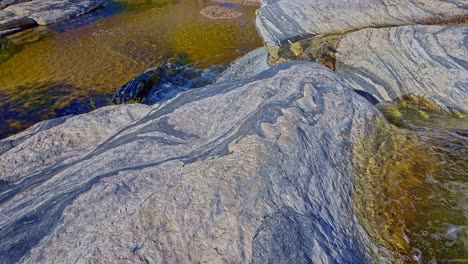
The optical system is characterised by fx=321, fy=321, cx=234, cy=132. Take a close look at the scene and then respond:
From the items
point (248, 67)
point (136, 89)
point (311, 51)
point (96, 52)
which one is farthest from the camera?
point (96, 52)

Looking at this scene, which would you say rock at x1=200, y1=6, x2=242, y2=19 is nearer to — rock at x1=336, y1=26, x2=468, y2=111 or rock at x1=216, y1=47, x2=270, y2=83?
rock at x1=216, y1=47, x2=270, y2=83

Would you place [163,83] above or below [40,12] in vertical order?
below

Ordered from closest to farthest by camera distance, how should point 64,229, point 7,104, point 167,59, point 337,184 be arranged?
point 64,229, point 337,184, point 7,104, point 167,59

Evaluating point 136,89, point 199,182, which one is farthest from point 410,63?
point 136,89

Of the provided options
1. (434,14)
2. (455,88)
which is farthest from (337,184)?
(434,14)

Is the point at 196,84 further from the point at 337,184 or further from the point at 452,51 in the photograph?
the point at 337,184

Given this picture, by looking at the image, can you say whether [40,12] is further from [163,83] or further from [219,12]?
[163,83]
